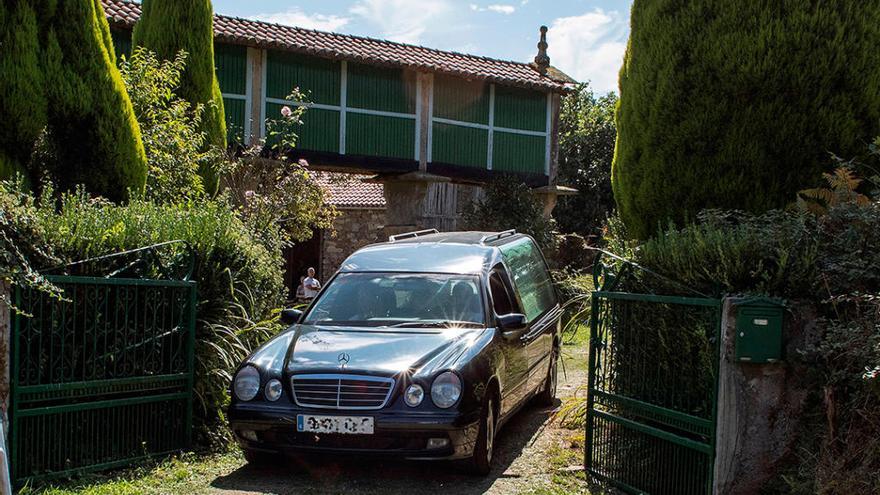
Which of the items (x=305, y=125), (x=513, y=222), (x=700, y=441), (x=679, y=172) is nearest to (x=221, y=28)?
(x=305, y=125)

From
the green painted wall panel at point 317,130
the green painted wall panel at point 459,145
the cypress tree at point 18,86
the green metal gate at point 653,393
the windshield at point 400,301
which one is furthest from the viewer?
the green painted wall panel at point 459,145

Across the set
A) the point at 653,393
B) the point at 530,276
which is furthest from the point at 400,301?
the point at 653,393

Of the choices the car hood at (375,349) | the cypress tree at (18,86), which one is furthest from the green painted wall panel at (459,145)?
the car hood at (375,349)

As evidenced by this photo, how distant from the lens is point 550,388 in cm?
958

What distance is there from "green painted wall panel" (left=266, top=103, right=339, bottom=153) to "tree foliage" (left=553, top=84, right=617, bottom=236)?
1427 cm

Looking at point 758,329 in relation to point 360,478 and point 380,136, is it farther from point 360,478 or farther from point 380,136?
point 380,136

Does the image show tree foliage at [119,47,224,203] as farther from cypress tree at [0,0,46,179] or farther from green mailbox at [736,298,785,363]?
green mailbox at [736,298,785,363]

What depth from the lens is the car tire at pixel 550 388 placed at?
9.43 m

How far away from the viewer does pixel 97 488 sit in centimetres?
598

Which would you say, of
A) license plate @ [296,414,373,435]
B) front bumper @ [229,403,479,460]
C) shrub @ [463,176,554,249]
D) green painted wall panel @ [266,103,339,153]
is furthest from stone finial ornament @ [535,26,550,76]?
license plate @ [296,414,373,435]

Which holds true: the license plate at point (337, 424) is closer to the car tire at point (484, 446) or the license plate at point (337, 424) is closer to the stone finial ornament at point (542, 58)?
the car tire at point (484, 446)

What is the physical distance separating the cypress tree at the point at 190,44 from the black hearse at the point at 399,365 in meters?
6.93

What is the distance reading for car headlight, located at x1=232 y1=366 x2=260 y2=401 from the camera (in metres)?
6.57

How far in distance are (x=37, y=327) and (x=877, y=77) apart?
692cm
